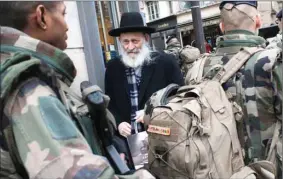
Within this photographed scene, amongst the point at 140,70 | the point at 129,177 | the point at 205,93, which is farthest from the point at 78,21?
the point at 129,177

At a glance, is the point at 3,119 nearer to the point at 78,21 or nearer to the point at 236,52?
the point at 78,21

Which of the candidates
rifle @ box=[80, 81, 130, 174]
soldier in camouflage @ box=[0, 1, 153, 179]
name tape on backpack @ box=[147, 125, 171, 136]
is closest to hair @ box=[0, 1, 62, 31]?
soldier in camouflage @ box=[0, 1, 153, 179]

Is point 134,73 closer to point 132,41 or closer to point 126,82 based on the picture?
point 126,82

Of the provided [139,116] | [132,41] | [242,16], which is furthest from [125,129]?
[242,16]

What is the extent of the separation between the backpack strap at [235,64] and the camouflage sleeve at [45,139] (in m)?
1.23

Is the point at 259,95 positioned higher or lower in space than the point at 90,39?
lower

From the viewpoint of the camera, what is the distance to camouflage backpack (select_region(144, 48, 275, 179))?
151 cm

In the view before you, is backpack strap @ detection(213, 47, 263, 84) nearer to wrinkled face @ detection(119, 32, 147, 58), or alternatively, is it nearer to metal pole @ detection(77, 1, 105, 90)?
wrinkled face @ detection(119, 32, 147, 58)

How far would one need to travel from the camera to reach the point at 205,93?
168 centimetres

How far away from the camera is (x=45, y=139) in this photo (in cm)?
83

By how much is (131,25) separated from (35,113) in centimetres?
166

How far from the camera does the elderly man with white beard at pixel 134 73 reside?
7.48 ft

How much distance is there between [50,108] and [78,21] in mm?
1310

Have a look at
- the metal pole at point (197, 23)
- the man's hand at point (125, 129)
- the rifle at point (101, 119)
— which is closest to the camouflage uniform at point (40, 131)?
the rifle at point (101, 119)
